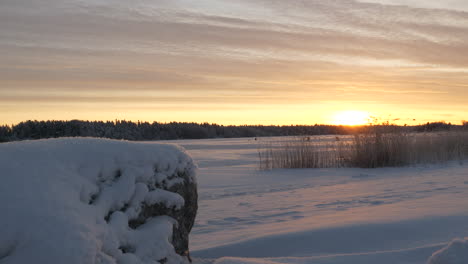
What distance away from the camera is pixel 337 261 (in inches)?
124

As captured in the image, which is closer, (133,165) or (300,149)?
(133,165)

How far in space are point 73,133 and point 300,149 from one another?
13333mm

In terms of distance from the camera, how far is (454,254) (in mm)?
2656

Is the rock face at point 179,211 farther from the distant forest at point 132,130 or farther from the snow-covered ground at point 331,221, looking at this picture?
the distant forest at point 132,130

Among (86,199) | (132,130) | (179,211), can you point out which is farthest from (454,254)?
(132,130)

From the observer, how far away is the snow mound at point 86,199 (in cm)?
178

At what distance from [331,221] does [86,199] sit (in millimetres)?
2891

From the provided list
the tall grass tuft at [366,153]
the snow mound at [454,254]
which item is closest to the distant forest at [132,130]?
the tall grass tuft at [366,153]

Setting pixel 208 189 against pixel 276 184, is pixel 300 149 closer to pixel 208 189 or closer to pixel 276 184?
pixel 276 184

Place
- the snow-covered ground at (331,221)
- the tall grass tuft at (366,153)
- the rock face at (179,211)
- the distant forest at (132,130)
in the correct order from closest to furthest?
the rock face at (179,211) → the snow-covered ground at (331,221) → the tall grass tuft at (366,153) → the distant forest at (132,130)

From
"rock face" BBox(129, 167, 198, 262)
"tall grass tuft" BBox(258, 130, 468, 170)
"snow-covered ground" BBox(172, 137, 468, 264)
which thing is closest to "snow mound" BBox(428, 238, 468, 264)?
"snow-covered ground" BBox(172, 137, 468, 264)

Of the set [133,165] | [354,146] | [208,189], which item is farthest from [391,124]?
[133,165]

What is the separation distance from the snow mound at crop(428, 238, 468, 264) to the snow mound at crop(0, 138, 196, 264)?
5.18ft

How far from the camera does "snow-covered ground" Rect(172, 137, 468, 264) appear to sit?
3506 millimetres
